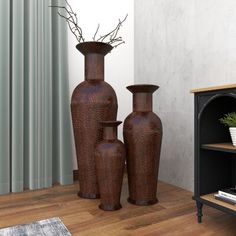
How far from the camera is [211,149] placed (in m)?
1.38

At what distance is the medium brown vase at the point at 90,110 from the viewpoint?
1.77m

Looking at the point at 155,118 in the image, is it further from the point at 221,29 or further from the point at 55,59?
the point at 55,59

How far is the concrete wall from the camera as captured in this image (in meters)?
2.30

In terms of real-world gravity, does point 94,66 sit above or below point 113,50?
below

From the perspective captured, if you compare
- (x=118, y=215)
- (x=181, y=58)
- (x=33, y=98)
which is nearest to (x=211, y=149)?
(x=118, y=215)

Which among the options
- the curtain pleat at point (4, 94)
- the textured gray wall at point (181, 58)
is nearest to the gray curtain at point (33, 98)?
the curtain pleat at point (4, 94)

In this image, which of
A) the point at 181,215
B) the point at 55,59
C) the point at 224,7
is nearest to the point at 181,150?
the point at 181,215

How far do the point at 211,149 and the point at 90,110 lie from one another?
2.64 ft

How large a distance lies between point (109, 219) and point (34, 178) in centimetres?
82

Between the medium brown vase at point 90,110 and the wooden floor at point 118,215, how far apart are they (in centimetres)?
18

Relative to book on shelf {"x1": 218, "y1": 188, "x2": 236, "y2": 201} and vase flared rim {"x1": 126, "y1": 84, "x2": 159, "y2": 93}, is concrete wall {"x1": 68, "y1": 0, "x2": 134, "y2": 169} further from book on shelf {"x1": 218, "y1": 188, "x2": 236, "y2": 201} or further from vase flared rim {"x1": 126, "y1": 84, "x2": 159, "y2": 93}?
book on shelf {"x1": 218, "y1": 188, "x2": 236, "y2": 201}

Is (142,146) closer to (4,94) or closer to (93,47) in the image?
(93,47)

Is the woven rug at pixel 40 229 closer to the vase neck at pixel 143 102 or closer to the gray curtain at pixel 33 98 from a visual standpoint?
the gray curtain at pixel 33 98

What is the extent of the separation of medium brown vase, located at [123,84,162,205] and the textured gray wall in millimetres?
420
